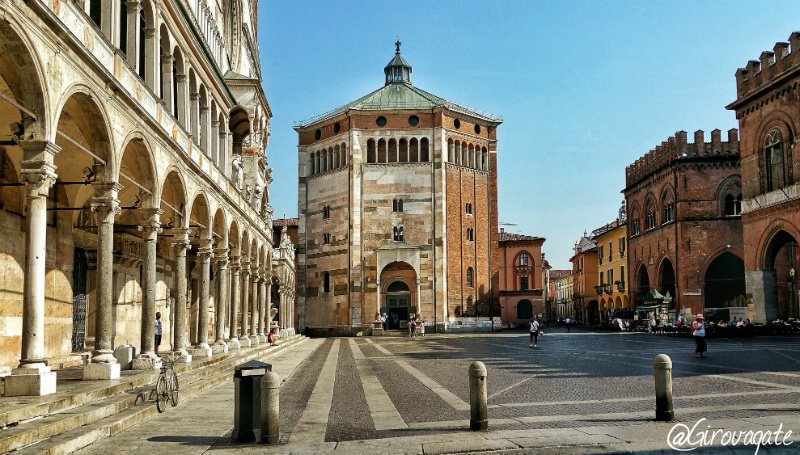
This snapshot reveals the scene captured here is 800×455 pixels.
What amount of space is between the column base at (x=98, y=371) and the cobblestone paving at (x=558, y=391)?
3223 mm

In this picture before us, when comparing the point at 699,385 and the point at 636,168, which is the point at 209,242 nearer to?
the point at 699,385

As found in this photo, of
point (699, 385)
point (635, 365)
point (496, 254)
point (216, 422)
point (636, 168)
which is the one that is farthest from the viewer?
Result: point (636, 168)

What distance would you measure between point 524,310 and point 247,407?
70659 millimetres

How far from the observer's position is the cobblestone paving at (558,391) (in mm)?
10609

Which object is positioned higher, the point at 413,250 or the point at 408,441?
the point at 413,250

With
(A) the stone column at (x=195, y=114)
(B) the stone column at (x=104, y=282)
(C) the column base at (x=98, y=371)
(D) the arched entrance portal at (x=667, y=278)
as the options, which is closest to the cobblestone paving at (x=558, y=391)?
(C) the column base at (x=98, y=371)

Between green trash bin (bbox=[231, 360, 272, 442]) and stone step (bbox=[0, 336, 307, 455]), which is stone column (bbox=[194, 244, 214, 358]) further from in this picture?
green trash bin (bbox=[231, 360, 272, 442])

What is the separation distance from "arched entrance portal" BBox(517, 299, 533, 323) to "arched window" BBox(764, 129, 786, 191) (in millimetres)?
40555

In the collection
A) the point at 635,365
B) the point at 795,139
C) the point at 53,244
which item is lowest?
the point at 635,365

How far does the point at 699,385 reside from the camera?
1476 cm

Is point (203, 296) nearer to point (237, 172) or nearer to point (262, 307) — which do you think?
point (237, 172)

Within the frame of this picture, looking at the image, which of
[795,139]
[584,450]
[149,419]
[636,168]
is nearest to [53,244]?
Result: [149,419]

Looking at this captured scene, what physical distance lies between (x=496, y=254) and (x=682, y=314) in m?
15.8

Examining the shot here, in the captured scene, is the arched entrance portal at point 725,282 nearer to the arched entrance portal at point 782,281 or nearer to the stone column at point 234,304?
the arched entrance portal at point 782,281
